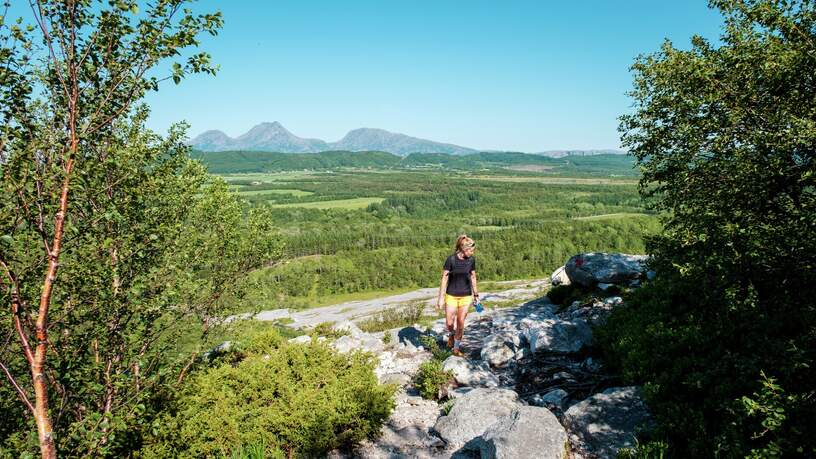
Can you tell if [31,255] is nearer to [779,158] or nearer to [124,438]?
[124,438]

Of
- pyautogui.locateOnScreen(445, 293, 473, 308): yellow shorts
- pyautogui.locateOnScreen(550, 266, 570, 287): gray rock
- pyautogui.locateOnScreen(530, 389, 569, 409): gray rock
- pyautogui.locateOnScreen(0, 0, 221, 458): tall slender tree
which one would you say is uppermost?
pyautogui.locateOnScreen(0, 0, 221, 458): tall slender tree

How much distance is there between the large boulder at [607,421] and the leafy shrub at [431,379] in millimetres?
2866

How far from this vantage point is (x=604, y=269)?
1670cm

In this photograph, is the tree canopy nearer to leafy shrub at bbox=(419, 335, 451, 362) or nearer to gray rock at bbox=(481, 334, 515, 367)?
gray rock at bbox=(481, 334, 515, 367)

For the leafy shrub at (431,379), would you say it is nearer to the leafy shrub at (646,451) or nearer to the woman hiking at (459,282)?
the woman hiking at (459,282)

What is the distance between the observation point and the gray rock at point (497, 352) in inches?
427

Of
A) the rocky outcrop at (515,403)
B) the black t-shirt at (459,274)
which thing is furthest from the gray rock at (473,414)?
the black t-shirt at (459,274)

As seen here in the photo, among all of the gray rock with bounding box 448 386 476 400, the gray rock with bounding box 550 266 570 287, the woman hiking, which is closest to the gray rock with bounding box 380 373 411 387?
the gray rock with bounding box 448 386 476 400

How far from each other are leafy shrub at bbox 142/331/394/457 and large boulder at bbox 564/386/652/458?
3.43 m

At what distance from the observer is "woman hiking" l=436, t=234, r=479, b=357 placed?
10.6 metres

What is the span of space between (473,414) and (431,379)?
5.93 ft

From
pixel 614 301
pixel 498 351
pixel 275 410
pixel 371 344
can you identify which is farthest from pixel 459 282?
pixel 614 301

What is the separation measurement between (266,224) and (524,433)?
1275cm

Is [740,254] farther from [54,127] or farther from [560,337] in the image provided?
[54,127]
